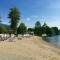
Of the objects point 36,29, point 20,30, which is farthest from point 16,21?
point 36,29

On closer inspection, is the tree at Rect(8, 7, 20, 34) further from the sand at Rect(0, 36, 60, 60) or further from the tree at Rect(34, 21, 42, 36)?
the tree at Rect(34, 21, 42, 36)

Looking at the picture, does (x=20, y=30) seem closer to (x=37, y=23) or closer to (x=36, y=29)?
(x=36, y=29)

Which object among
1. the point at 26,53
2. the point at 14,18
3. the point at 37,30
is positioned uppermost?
the point at 14,18

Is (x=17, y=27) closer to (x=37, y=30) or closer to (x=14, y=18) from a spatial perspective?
(x=14, y=18)

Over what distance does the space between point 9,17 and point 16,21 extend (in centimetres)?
372

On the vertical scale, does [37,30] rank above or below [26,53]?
above

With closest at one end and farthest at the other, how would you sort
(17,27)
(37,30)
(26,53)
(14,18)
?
(26,53), (14,18), (17,27), (37,30)

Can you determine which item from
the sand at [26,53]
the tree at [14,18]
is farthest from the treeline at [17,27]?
the sand at [26,53]

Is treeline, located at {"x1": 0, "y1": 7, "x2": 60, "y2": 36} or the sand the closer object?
the sand

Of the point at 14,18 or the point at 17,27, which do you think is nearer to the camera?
the point at 14,18

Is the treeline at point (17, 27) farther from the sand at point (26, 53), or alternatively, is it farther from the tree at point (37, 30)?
the sand at point (26, 53)

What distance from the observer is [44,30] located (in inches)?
4678

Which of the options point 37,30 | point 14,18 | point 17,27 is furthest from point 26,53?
point 37,30

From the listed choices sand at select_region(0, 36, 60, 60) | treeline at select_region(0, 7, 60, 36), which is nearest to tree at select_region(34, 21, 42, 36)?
treeline at select_region(0, 7, 60, 36)
